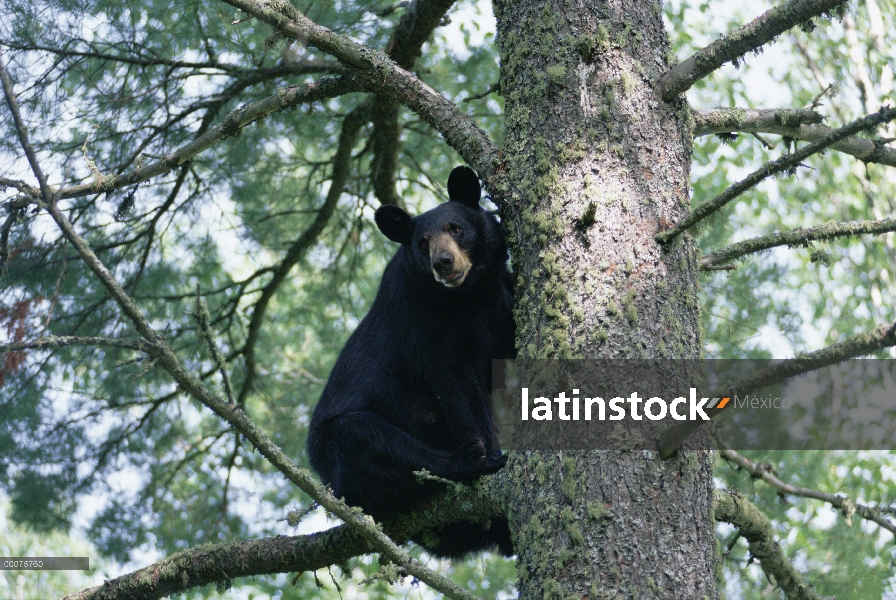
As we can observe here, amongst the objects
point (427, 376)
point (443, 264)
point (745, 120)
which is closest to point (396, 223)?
point (443, 264)

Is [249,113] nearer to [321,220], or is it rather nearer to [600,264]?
[600,264]

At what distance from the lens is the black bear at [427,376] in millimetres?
3986

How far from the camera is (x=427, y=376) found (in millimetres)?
4188

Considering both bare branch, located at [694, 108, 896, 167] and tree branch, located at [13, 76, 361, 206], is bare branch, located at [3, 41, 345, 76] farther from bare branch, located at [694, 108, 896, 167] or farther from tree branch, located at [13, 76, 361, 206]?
bare branch, located at [694, 108, 896, 167]

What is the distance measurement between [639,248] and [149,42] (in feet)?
12.8

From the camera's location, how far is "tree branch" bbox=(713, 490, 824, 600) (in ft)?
10.8

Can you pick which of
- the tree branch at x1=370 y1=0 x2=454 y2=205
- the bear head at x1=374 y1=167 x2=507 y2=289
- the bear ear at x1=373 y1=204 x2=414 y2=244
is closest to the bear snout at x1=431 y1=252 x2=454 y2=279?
the bear head at x1=374 y1=167 x2=507 y2=289

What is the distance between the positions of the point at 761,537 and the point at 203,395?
96.3 inches

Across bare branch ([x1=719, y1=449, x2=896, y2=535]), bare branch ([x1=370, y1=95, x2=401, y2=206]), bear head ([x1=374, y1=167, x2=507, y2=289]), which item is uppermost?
bare branch ([x1=370, y1=95, x2=401, y2=206])

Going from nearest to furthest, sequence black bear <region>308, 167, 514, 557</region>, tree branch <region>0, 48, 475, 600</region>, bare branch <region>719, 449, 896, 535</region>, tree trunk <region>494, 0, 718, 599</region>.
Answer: tree branch <region>0, 48, 475, 600</region>
tree trunk <region>494, 0, 718, 599</region>
bare branch <region>719, 449, 896, 535</region>
black bear <region>308, 167, 514, 557</region>

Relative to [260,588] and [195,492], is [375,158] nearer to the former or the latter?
[195,492]

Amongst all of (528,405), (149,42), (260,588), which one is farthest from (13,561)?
(260,588)

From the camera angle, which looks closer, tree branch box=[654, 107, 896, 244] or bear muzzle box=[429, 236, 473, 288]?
tree branch box=[654, 107, 896, 244]

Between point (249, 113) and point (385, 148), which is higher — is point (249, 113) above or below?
below
